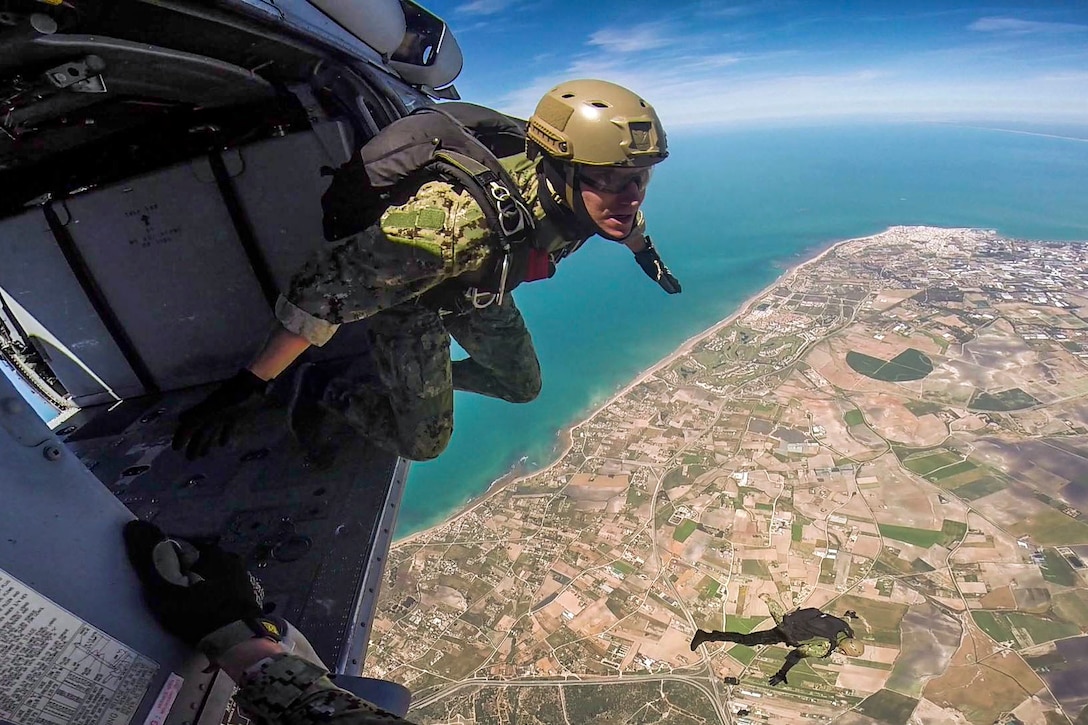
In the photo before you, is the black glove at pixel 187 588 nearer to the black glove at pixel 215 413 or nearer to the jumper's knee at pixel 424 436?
the black glove at pixel 215 413

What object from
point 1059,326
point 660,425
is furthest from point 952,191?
point 660,425

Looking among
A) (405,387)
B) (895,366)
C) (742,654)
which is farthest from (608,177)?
(895,366)

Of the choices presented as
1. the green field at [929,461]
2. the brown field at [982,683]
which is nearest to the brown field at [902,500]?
the green field at [929,461]

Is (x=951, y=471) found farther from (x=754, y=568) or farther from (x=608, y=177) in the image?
(x=608, y=177)

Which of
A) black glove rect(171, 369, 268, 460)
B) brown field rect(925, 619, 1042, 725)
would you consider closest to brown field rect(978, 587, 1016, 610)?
brown field rect(925, 619, 1042, 725)

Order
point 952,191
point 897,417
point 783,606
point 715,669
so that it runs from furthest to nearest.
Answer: point 952,191, point 897,417, point 783,606, point 715,669

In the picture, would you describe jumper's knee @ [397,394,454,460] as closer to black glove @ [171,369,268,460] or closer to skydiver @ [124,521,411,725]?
black glove @ [171,369,268,460]

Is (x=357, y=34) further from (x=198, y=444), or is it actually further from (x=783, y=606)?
(x=783, y=606)
